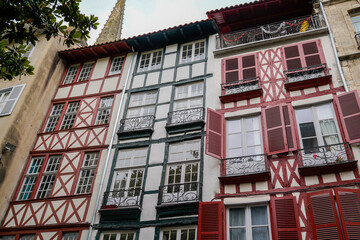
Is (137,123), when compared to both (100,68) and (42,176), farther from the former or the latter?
(100,68)

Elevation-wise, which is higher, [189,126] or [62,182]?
[189,126]

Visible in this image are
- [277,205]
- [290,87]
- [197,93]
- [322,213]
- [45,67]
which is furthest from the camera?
[45,67]

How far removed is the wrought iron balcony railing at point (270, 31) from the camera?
1332cm

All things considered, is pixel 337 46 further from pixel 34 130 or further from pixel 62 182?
pixel 34 130

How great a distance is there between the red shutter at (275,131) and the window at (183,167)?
2.42m

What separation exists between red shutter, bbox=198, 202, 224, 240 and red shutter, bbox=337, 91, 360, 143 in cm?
411

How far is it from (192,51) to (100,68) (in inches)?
185

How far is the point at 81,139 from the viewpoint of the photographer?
13508 mm

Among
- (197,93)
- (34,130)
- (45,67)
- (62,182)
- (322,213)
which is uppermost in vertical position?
(45,67)

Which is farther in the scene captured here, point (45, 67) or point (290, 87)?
point (45, 67)

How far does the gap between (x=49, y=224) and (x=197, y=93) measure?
7156mm

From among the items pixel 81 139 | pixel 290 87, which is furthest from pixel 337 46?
pixel 81 139

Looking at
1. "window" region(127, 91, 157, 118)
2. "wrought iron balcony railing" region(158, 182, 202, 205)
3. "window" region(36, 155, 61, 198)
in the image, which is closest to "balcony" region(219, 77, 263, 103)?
"window" region(127, 91, 157, 118)

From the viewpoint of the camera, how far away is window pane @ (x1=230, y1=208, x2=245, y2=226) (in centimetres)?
932
